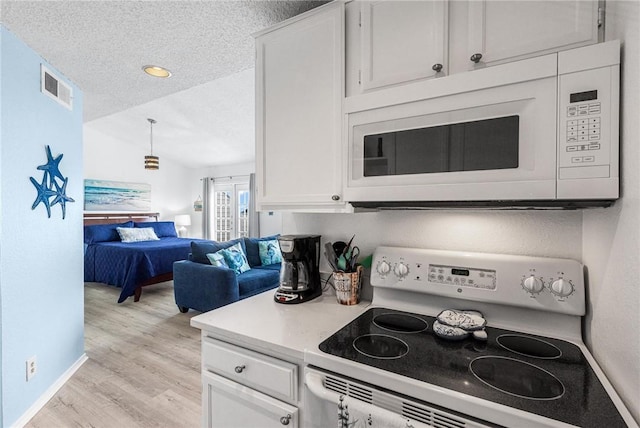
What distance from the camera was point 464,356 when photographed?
37.2 inches

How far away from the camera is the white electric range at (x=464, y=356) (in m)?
0.74

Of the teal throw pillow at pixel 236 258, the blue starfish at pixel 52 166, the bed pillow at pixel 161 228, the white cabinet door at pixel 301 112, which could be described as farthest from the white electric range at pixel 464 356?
the bed pillow at pixel 161 228

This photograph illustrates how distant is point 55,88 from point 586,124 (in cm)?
285

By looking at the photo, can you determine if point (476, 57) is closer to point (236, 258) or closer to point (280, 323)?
point (280, 323)

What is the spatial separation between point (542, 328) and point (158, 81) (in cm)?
273

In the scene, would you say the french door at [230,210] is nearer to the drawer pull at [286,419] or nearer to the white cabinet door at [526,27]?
the drawer pull at [286,419]

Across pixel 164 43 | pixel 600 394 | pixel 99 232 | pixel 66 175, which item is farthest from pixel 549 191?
pixel 99 232

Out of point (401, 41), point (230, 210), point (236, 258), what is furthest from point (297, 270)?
point (230, 210)

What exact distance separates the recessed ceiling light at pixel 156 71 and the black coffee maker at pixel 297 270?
1535 millimetres

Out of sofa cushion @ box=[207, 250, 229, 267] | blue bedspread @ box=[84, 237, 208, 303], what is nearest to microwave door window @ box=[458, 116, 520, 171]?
sofa cushion @ box=[207, 250, 229, 267]

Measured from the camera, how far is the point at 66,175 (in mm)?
2232

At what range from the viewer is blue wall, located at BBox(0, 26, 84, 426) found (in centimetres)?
166

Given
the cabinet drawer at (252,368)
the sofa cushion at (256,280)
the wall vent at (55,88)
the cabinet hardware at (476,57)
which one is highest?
the wall vent at (55,88)

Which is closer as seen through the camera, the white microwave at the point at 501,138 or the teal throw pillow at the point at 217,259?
the white microwave at the point at 501,138
